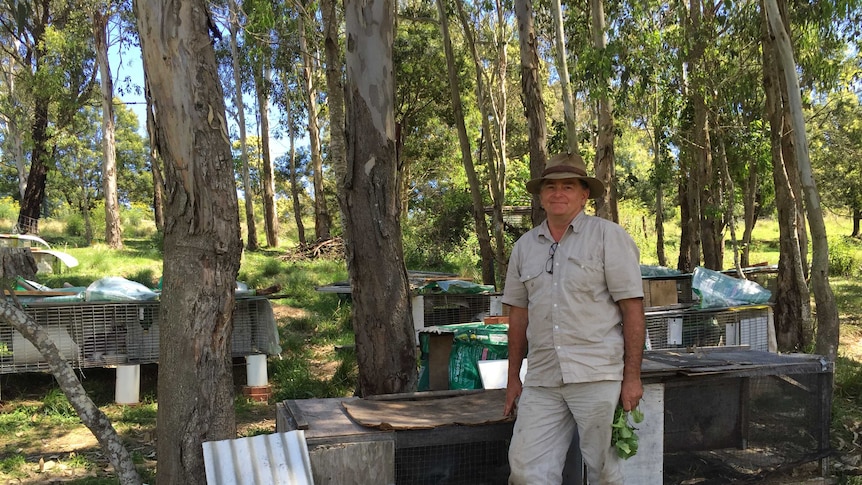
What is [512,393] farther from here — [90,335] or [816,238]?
[90,335]

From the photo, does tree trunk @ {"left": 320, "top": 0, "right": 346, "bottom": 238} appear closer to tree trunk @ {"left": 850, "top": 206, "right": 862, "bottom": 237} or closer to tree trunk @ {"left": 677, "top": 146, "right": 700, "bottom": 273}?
tree trunk @ {"left": 677, "top": 146, "right": 700, "bottom": 273}

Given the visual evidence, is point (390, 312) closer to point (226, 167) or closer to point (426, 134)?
point (226, 167)

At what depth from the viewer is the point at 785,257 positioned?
9492 millimetres

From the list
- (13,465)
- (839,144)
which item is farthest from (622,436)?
(839,144)

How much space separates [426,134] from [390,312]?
24.3 meters

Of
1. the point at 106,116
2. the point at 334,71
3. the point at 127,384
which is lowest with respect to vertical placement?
the point at 127,384

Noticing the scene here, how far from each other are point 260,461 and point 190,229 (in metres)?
1.19

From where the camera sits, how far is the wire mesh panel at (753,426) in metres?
4.49

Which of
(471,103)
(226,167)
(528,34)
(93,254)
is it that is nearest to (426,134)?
(471,103)

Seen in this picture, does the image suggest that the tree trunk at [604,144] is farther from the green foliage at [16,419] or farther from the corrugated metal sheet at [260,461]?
the green foliage at [16,419]

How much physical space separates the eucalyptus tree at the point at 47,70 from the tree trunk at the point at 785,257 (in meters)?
20.1

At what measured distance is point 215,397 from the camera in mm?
3691

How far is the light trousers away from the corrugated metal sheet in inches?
42.1

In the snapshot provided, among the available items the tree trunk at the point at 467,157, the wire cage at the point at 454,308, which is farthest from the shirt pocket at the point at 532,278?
the tree trunk at the point at 467,157
